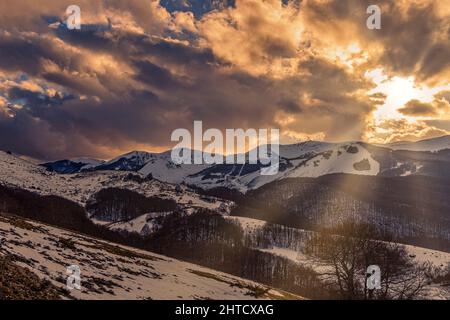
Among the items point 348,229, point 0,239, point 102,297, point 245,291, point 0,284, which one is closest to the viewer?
point 0,284

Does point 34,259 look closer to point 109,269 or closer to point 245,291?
point 109,269

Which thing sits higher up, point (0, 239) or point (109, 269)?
point (0, 239)

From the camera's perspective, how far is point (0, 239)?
32.5m

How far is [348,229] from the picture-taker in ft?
140

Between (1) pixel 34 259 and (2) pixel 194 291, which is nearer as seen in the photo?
(1) pixel 34 259
